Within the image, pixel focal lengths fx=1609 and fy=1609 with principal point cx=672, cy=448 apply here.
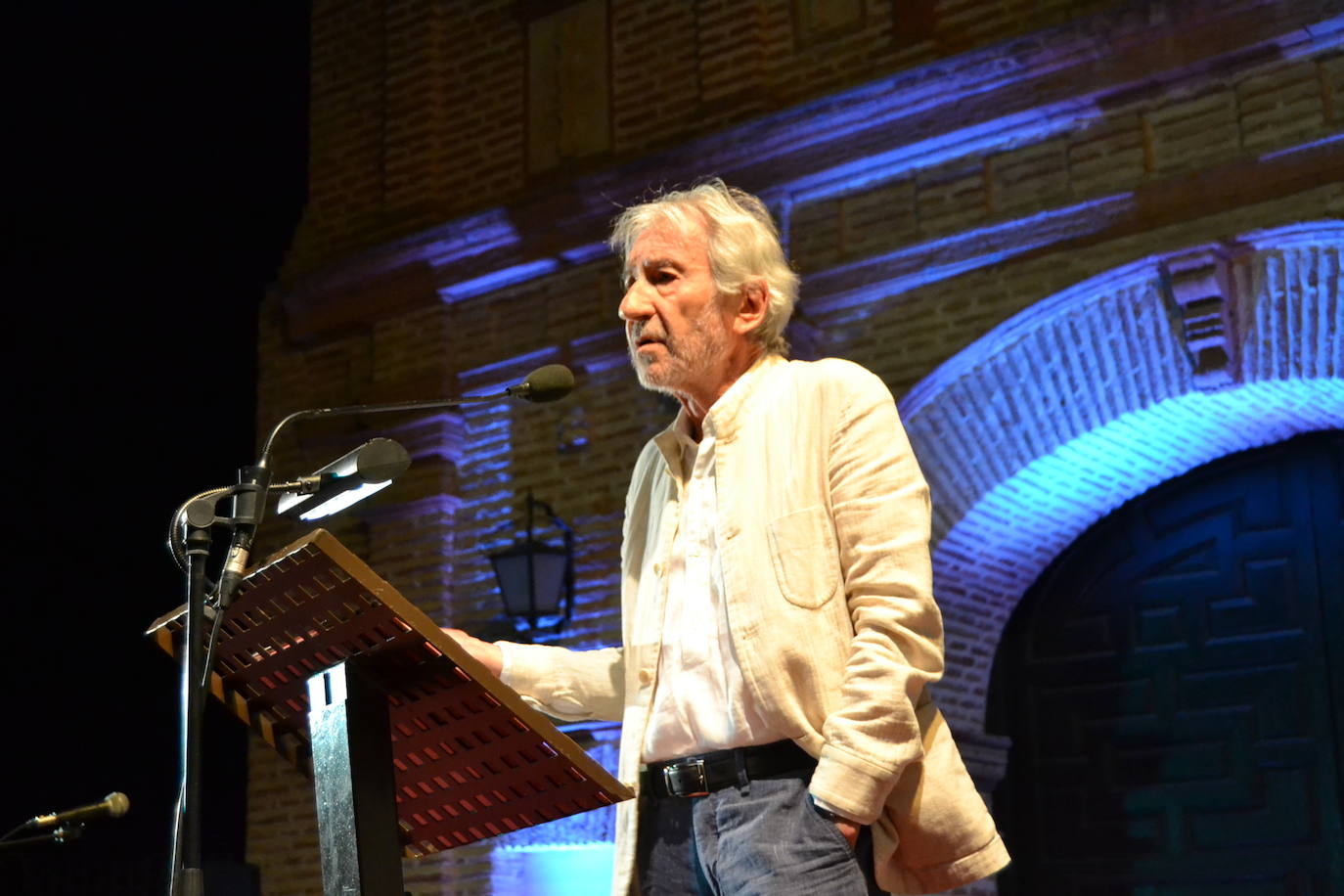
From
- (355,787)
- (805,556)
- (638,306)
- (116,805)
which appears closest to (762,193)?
(116,805)

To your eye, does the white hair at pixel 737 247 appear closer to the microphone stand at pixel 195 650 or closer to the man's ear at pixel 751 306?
the man's ear at pixel 751 306

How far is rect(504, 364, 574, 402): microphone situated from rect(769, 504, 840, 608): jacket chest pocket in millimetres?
549

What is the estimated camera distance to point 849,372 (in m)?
2.65

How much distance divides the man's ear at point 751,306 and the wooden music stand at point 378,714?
36.4 inches

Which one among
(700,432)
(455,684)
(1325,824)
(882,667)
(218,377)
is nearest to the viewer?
(455,684)

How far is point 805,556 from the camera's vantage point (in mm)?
2514

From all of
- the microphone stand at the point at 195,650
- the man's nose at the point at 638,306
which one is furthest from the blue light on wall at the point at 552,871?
the microphone stand at the point at 195,650

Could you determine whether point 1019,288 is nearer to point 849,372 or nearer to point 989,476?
point 989,476

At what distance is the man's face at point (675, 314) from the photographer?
9.08 ft

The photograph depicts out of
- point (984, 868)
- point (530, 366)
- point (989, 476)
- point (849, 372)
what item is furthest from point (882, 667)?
point (530, 366)

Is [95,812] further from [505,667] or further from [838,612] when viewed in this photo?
[838,612]

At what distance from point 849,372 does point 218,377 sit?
7.57 metres

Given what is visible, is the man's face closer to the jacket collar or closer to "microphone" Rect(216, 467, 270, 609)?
the jacket collar

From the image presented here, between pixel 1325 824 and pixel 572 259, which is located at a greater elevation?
pixel 572 259
